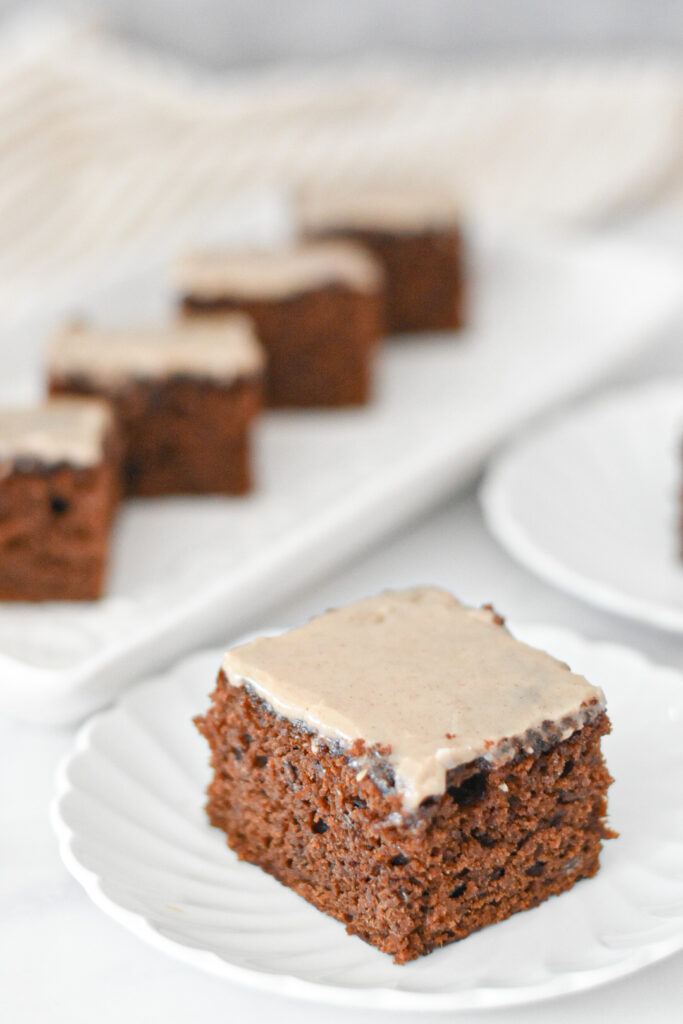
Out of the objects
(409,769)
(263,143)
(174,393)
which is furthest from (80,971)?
(263,143)

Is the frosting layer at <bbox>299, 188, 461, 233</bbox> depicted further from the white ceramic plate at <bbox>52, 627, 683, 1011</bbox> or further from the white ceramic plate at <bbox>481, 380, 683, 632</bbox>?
the white ceramic plate at <bbox>52, 627, 683, 1011</bbox>

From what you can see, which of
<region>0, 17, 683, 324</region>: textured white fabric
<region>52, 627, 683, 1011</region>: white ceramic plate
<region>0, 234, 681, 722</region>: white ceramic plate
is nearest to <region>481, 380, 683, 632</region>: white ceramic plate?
<region>0, 234, 681, 722</region>: white ceramic plate

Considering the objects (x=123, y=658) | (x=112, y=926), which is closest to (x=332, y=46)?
(x=123, y=658)

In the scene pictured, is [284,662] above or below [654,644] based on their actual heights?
above

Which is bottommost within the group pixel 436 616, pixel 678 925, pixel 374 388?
pixel 374 388

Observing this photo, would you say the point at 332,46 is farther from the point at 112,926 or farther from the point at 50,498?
the point at 112,926

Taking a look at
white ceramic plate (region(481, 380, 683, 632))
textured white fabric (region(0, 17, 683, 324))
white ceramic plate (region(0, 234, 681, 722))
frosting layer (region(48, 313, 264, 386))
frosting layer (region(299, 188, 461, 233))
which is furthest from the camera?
textured white fabric (region(0, 17, 683, 324))
